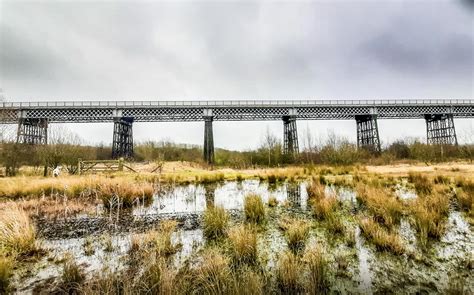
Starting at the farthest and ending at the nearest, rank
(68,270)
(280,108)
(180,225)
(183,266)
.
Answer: (280,108) → (180,225) → (183,266) → (68,270)

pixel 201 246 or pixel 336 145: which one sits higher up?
pixel 336 145

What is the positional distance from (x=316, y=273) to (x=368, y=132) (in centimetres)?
3932

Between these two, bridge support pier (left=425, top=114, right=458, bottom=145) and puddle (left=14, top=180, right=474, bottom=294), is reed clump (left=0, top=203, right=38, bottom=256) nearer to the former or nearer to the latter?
puddle (left=14, top=180, right=474, bottom=294)

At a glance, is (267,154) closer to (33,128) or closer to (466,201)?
(466,201)

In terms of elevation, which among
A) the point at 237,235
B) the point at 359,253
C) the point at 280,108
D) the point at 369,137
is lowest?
the point at 359,253

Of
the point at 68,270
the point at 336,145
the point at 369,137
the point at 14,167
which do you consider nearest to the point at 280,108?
the point at 369,137

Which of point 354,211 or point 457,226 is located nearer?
point 457,226

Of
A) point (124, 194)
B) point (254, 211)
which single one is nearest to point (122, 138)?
point (124, 194)

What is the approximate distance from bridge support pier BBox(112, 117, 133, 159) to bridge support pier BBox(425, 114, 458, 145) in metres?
45.7

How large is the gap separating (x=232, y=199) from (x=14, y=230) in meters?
5.24

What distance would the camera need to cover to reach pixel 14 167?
1719 cm

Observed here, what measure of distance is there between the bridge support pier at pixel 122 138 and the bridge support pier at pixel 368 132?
1260 inches

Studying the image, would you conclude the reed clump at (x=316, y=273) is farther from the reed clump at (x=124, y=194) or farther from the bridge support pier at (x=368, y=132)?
the bridge support pier at (x=368, y=132)

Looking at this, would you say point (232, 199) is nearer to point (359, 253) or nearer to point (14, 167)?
point (359, 253)
